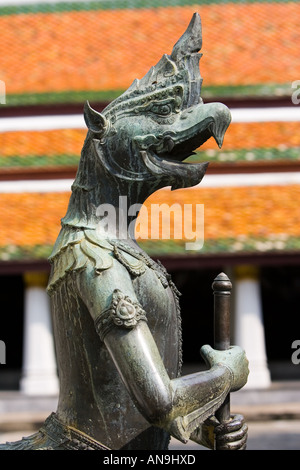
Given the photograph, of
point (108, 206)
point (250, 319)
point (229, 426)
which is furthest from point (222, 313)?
point (250, 319)

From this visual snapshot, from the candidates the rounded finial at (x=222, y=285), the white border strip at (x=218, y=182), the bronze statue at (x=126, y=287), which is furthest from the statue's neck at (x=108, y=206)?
the white border strip at (x=218, y=182)

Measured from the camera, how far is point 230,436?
318 cm

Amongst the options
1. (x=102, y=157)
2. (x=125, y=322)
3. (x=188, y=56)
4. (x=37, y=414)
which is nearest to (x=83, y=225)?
(x=102, y=157)

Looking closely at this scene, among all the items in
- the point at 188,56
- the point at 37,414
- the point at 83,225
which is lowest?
the point at 37,414

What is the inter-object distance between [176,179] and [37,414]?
11686 millimetres

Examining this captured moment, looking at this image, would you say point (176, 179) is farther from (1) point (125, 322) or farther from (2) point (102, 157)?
(1) point (125, 322)

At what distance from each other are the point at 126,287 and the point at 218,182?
13063 millimetres

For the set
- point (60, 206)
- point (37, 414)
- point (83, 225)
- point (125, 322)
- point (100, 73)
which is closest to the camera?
point (125, 322)

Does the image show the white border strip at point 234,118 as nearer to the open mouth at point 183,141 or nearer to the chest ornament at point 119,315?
the open mouth at point 183,141

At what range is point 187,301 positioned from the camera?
709 inches

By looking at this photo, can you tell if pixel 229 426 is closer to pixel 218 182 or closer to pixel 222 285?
pixel 222 285

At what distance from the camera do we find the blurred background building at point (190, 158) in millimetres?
15070

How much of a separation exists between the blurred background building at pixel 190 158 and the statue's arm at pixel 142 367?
1153cm

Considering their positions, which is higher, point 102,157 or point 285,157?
point 285,157
